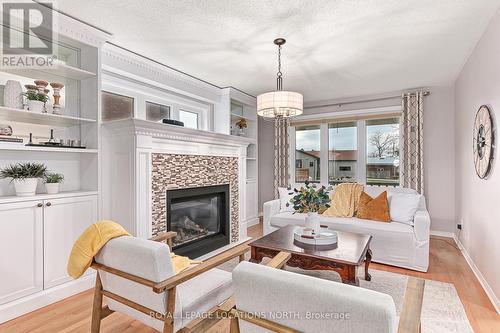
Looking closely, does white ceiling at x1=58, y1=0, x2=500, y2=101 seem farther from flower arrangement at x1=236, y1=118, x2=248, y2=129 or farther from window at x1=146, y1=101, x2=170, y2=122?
flower arrangement at x1=236, y1=118, x2=248, y2=129

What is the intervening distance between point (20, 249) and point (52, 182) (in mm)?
608

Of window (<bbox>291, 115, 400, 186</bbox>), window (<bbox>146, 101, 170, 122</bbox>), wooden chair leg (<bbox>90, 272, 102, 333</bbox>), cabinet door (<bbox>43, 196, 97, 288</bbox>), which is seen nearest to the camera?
wooden chair leg (<bbox>90, 272, 102, 333</bbox>)

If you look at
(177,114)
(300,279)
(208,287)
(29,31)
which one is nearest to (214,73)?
(177,114)

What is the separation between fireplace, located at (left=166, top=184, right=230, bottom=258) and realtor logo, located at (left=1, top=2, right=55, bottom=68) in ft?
5.89

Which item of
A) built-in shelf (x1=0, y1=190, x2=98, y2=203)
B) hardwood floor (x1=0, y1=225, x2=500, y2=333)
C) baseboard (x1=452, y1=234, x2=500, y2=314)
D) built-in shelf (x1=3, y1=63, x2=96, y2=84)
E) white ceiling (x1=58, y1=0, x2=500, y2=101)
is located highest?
white ceiling (x1=58, y1=0, x2=500, y2=101)

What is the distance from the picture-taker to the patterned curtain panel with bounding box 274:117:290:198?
564 centimetres

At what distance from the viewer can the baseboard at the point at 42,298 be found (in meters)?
2.08

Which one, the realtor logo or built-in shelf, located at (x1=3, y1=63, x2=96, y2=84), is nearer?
the realtor logo

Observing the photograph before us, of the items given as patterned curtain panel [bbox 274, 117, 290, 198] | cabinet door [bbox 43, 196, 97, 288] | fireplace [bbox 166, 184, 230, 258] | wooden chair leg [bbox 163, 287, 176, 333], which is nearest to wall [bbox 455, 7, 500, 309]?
wooden chair leg [bbox 163, 287, 176, 333]

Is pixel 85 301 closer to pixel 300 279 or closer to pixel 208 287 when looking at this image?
pixel 208 287

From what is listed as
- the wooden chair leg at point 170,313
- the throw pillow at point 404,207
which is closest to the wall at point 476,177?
the throw pillow at point 404,207

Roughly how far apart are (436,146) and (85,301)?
5349 millimetres

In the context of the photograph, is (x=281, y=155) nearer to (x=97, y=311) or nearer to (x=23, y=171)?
(x=23, y=171)

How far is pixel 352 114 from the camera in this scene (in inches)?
200
